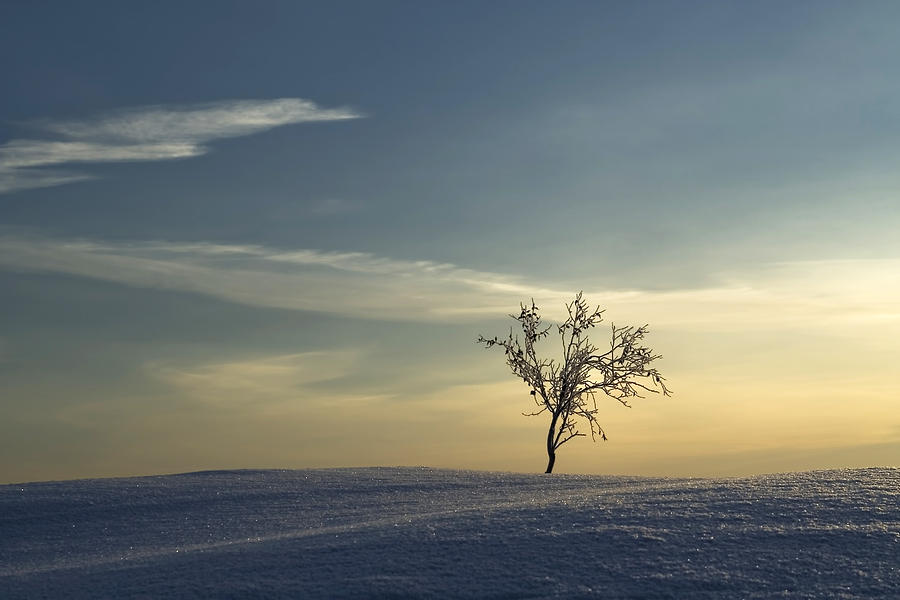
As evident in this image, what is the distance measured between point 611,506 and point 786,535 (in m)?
1.94

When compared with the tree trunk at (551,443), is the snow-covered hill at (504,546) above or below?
below

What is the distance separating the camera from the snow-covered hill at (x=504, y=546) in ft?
23.9

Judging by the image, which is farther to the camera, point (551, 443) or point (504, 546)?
point (551, 443)

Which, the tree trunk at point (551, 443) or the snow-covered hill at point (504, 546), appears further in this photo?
the tree trunk at point (551, 443)

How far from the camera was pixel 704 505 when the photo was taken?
9453mm

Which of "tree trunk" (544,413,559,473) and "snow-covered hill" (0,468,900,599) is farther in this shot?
"tree trunk" (544,413,559,473)

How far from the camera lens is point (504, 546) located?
808cm

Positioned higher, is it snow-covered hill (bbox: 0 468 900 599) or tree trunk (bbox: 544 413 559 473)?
tree trunk (bbox: 544 413 559 473)

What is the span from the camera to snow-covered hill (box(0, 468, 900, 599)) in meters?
7.27

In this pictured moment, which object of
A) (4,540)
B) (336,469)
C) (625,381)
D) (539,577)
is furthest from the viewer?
(625,381)

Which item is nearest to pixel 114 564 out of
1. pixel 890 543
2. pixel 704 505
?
pixel 704 505

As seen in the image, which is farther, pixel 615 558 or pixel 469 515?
pixel 469 515

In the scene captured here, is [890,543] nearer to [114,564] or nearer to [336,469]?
[114,564]

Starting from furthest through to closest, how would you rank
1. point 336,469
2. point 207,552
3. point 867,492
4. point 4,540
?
point 336,469, point 4,540, point 867,492, point 207,552
